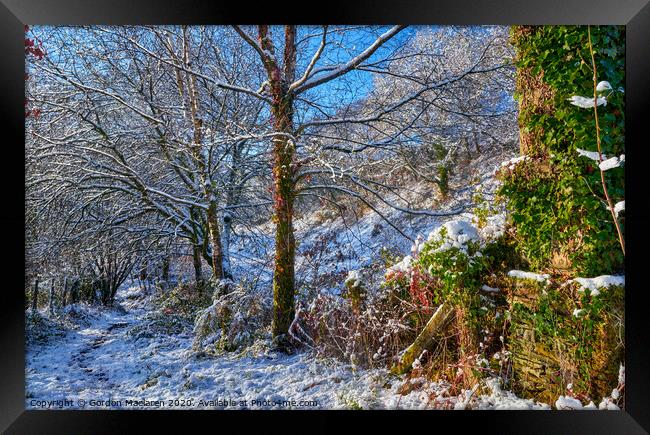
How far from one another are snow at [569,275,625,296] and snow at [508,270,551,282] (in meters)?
0.22

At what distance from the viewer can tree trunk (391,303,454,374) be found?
2.82 m

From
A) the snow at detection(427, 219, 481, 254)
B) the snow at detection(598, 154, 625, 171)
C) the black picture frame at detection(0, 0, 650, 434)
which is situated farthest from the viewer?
the snow at detection(427, 219, 481, 254)

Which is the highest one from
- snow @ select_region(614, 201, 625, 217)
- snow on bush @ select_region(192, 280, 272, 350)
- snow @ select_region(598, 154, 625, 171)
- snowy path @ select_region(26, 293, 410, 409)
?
snow @ select_region(598, 154, 625, 171)

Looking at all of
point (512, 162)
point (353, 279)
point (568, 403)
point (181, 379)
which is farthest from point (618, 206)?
point (181, 379)

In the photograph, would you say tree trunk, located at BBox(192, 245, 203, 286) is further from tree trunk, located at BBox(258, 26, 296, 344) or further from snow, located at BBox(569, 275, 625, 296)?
snow, located at BBox(569, 275, 625, 296)

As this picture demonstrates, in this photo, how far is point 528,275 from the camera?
262 centimetres

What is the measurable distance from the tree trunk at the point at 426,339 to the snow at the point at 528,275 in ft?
2.04

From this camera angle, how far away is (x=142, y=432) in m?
2.69

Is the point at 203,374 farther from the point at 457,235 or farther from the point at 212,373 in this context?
the point at 457,235

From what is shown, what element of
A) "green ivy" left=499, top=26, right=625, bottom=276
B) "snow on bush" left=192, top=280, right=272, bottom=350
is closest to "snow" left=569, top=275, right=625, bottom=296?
"green ivy" left=499, top=26, right=625, bottom=276

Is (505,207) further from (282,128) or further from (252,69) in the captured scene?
(252,69)

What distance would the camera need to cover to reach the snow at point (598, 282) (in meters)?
2.39
